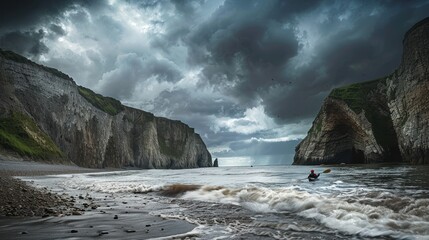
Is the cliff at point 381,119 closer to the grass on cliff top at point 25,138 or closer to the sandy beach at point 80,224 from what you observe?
the sandy beach at point 80,224

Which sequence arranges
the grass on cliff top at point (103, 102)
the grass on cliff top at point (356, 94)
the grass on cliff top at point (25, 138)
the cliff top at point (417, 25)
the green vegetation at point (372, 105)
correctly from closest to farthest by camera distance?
the cliff top at point (417, 25)
the grass on cliff top at point (25, 138)
the green vegetation at point (372, 105)
the grass on cliff top at point (356, 94)
the grass on cliff top at point (103, 102)

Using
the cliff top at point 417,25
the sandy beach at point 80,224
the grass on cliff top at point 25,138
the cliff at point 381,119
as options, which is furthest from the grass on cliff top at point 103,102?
the sandy beach at point 80,224

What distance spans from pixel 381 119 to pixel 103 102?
4140 inches

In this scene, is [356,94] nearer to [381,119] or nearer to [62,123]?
[381,119]

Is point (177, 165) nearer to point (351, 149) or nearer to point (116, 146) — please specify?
point (116, 146)

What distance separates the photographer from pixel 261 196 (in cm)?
1224

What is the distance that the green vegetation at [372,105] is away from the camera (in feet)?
245

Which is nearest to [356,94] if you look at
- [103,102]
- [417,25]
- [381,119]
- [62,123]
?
[381,119]

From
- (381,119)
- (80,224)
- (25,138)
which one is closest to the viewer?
(80,224)

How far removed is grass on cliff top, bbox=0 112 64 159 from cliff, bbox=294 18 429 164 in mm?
79831

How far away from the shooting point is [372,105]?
83688mm

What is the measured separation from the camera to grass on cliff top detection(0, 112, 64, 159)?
6266 centimetres

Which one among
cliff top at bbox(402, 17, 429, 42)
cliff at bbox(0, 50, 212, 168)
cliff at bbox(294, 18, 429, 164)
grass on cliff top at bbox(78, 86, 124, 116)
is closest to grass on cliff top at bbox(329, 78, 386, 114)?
cliff at bbox(294, 18, 429, 164)

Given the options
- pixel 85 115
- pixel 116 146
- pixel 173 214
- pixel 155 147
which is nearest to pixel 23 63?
pixel 85 115
